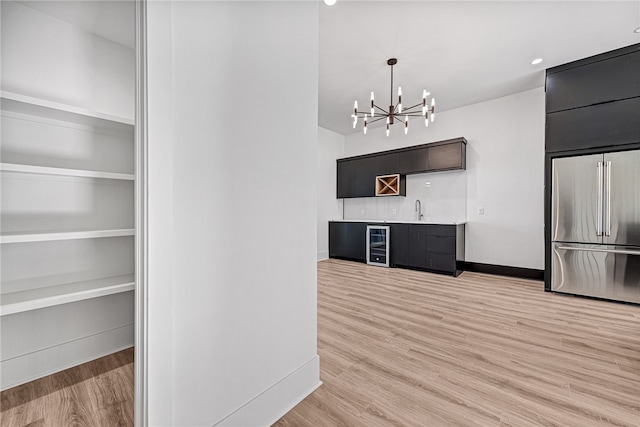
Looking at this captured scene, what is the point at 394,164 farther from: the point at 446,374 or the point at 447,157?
the point at 446,374

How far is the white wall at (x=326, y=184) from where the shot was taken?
5828 millimetres

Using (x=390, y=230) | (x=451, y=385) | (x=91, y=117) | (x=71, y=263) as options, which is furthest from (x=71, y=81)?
(x=390, y=230)

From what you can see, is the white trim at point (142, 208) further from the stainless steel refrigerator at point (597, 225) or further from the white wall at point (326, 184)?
the white wall at point (326, 184)

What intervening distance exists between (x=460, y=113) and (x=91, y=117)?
16.4ft

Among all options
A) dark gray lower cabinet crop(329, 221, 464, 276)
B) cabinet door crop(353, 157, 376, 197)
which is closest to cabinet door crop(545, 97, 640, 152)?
dark gray lower cabinet crop(329, 221, 464, 276)

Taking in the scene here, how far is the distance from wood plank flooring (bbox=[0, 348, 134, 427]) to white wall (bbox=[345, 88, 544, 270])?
15.8 ft

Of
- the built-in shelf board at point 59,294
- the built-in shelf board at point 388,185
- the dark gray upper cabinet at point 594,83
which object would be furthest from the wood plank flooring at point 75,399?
the dark gray upper cabinet at point 594,83

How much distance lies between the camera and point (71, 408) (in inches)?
57.6

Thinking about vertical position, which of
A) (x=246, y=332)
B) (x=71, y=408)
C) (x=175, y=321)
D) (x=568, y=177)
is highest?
(x=568, y=177)

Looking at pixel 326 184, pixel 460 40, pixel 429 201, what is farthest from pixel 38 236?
pixel 429 201

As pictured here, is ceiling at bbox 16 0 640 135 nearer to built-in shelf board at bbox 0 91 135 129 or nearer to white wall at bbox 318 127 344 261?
built-in shelf board at bbox 0 91 135 129

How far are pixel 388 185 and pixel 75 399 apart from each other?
16.3ft

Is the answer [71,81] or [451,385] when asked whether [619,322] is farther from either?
[71,81]

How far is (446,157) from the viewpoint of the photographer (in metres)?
4.68
